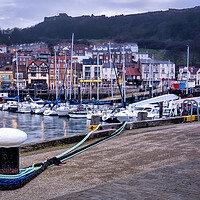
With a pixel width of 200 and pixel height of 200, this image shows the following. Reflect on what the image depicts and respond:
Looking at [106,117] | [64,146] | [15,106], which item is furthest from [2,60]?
[64,146]

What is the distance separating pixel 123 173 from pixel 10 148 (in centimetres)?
249

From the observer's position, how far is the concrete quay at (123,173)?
5.98 metres

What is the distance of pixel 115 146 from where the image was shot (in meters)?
10.7

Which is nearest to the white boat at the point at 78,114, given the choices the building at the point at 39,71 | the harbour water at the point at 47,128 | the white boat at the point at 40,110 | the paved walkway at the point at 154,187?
the harbour water at the point at 47,128

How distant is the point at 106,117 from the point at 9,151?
3912 cm

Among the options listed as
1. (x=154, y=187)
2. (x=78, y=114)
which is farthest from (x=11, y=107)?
(x=154, y=187)

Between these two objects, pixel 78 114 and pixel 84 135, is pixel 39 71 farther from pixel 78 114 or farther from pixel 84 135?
pixel 84 135

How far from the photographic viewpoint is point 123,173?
24.5 feet

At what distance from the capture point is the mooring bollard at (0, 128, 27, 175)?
6.23 meters

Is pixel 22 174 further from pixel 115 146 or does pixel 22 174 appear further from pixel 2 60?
pixel 2 60

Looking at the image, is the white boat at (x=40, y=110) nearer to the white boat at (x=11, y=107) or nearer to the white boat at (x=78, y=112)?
the white boat at (x=11, y=107)

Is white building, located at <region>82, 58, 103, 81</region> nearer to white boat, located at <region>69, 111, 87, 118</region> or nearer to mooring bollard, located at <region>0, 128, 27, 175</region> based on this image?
white boat, located at <region>69, 111, 87, 118</region>

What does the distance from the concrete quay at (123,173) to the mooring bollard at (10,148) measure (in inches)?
17.8

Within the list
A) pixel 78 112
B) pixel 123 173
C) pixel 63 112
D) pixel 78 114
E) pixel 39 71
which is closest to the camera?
pixel 123 173
